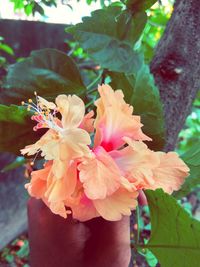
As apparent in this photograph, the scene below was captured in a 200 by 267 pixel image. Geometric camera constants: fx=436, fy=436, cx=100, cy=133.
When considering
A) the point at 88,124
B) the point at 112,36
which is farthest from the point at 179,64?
the point at 88,124

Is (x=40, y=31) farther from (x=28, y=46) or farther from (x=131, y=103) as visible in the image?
(x=131, y=103)

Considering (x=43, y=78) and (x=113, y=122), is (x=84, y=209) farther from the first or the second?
(x=43, y=78)

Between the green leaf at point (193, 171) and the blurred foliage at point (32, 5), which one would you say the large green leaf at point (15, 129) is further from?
the blurred foliage at point (32, 5)

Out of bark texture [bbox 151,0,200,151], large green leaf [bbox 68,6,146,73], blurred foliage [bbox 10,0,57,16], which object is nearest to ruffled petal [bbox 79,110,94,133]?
large green leaf [bbox 68,6,146,73]

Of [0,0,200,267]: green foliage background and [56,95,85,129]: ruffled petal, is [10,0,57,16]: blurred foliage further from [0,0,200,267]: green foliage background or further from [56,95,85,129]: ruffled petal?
[56,95,85,129]: ruffled petal

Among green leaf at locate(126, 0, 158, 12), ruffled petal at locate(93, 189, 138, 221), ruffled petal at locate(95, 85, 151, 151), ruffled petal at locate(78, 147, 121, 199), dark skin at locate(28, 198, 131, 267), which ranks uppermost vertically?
green leaf at locate(126, 0, 158, 12)

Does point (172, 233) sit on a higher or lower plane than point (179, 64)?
lower

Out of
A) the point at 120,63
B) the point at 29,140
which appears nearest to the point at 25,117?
the point at 29,140
